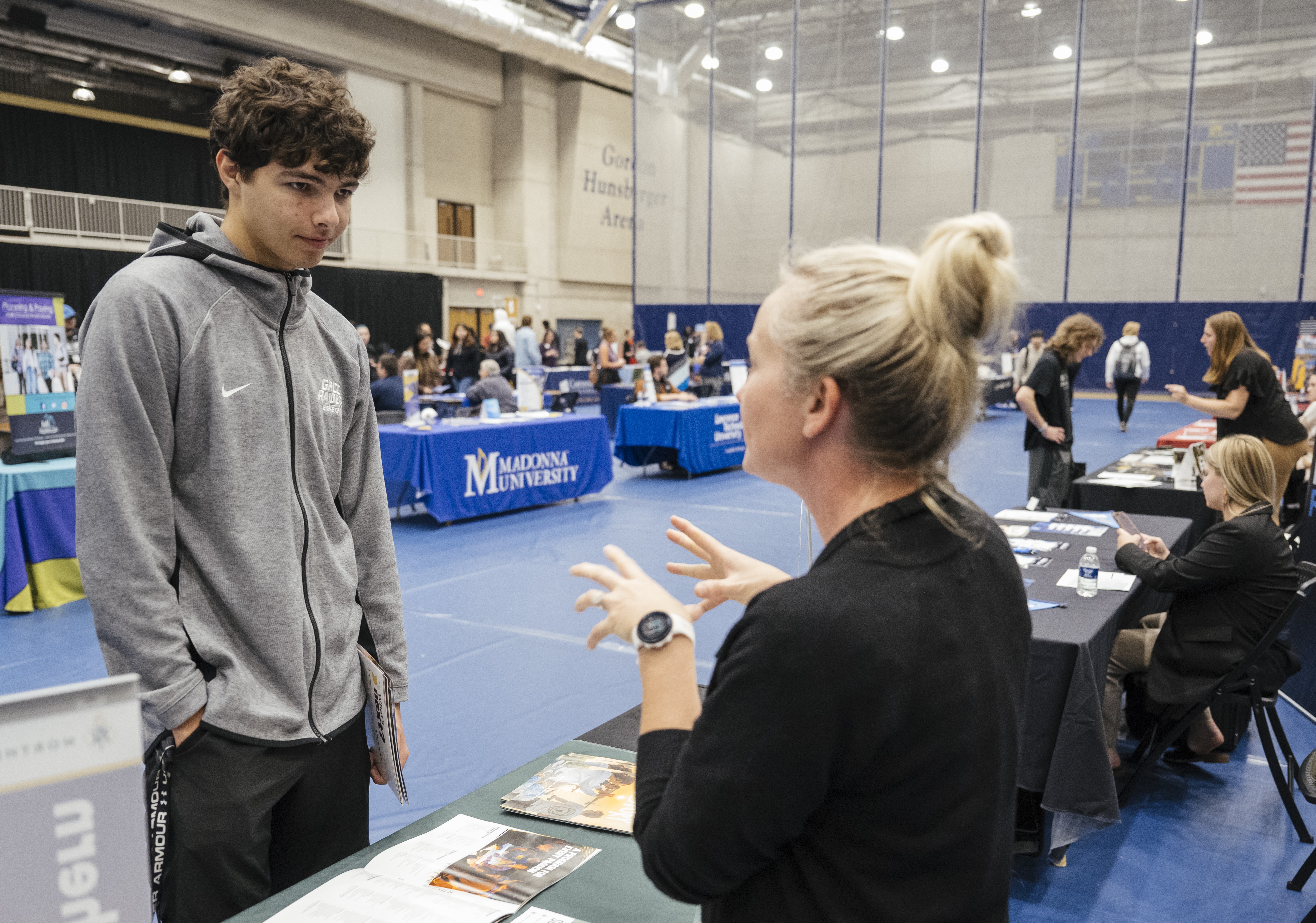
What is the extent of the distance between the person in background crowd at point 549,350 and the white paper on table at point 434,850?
1579 centimetres

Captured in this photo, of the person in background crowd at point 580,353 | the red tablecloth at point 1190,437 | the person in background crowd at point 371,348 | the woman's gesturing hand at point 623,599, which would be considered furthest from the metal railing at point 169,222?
the woman's gesturing hand at point 623,599

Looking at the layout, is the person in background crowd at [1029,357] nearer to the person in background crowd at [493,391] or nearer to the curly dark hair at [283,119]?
the person in background crowd at [493,391]

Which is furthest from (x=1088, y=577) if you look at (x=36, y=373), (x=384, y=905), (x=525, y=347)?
(x=525, y=347)

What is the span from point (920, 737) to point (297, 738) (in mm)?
949

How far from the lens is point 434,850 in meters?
1.36

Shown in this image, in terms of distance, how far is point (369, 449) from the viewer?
1526 millimetres

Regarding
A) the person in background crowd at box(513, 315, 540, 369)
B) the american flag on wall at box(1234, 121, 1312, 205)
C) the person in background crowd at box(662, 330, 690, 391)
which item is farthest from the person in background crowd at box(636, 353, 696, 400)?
the american flag on wall at box(1234, 121, 1312, 205)

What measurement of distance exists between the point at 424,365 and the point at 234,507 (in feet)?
28.6

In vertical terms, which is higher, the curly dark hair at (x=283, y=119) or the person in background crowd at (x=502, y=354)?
the curly dark hair at (x=283, y=119)

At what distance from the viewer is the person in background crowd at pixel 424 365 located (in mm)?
9648

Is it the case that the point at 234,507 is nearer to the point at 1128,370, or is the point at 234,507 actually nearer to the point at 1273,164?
the point at 1128,370

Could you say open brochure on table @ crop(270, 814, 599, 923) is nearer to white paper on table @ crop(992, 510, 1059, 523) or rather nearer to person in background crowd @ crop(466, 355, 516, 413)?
white paper on table @ crop(992, 510, 1059, 523)

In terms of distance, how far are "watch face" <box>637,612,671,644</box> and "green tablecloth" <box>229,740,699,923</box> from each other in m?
0.42

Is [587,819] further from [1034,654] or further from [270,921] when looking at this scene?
[1034,654]
